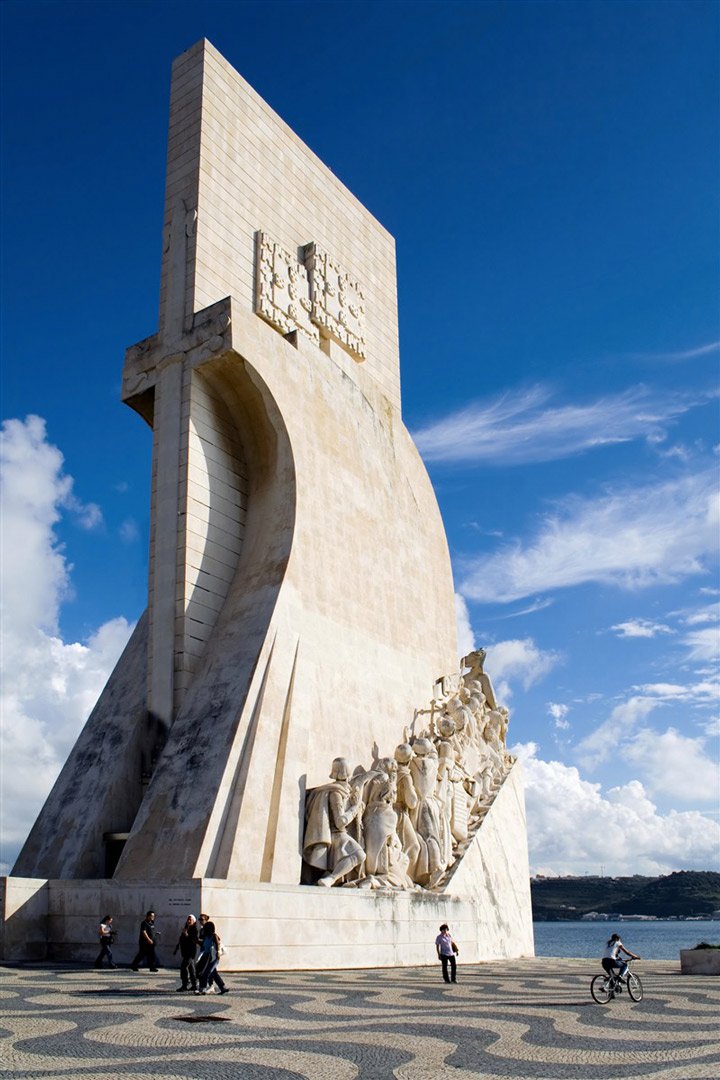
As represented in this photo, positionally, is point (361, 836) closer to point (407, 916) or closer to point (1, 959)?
point (407, 916)

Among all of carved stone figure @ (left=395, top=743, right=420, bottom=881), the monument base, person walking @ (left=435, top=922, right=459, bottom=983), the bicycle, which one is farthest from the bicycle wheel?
carved stone figure @ (left=395, top=743, right=420, bottom=881)

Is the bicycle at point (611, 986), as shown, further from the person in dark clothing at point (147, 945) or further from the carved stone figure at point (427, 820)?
the carved stone figure at point (427, 820)

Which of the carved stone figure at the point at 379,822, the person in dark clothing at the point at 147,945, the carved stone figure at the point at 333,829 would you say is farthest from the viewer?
the carved stone figure at the point at 379,822

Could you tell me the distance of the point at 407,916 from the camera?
11047 millimetres

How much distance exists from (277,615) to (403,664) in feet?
11.5

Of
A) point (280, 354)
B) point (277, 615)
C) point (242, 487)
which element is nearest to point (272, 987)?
point (277, 615)

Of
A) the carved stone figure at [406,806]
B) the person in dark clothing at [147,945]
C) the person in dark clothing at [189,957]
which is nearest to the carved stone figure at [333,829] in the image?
the carved stone figure at [406,806]

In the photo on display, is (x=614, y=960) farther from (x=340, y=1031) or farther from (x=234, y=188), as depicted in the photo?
(x=234, y=188)

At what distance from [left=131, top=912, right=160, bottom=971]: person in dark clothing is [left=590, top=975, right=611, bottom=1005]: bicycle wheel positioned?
3488 millimetres

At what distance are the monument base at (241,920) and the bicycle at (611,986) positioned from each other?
322cm

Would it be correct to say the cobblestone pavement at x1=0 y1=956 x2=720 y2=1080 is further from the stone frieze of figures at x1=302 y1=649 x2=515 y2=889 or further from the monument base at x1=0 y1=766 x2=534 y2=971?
the stone frieze of figures at x1=302 y1=649 x2=515 y2=889

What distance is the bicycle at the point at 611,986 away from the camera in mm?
7074

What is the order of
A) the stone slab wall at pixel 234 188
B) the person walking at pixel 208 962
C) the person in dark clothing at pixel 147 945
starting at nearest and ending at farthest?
the person walking at pixel 208 962, the person in dark clothing at pixel 147 945, the stone slab wall at pixel 234 188

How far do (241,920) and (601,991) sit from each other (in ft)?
10.9
